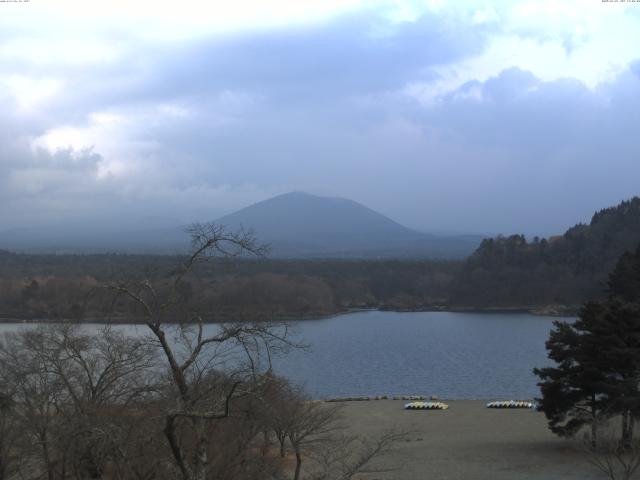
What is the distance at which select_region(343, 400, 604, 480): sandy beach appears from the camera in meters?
14.5

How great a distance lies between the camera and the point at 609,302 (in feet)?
53.9

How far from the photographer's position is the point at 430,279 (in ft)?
282

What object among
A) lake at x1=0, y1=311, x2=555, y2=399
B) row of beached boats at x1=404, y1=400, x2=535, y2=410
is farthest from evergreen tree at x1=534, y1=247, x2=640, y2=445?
row of beached boats at x1=404, y1=400, x2=535, y2=410

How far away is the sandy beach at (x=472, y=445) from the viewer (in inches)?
571

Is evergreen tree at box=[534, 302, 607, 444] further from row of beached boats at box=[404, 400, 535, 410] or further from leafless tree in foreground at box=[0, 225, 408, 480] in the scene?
row of beached boats at box=[404, 400, 535, 410]

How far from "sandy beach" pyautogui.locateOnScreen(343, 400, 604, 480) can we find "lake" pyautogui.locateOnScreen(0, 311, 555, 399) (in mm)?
3109

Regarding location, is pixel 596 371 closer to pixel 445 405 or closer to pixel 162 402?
pixel 445 405

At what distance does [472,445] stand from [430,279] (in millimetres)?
68762

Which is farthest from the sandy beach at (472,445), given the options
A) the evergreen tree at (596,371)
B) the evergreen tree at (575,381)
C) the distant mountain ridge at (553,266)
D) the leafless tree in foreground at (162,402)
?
the distant mountain ridge at (553,266)

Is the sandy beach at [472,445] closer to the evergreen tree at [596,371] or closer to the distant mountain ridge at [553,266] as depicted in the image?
the evergreen tree at [596,371]

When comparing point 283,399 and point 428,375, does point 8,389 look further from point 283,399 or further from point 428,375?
point 428,375

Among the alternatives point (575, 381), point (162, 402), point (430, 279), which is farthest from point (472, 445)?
point (430, 279)

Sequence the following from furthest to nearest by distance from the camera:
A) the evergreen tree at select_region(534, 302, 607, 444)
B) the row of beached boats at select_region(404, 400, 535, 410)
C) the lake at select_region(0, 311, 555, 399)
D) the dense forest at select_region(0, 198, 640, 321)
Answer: the dense forest at select_region(0, 198, 640, 321) → the lake at select_region(0, 311, 555, 399) → the row of beached boats at select_region(404, 400, 535, 410) → the evergreen tree at select_region(534, 302, 607, 444)

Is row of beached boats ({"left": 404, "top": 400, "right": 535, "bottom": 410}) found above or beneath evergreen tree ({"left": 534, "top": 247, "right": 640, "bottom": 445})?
beneath
